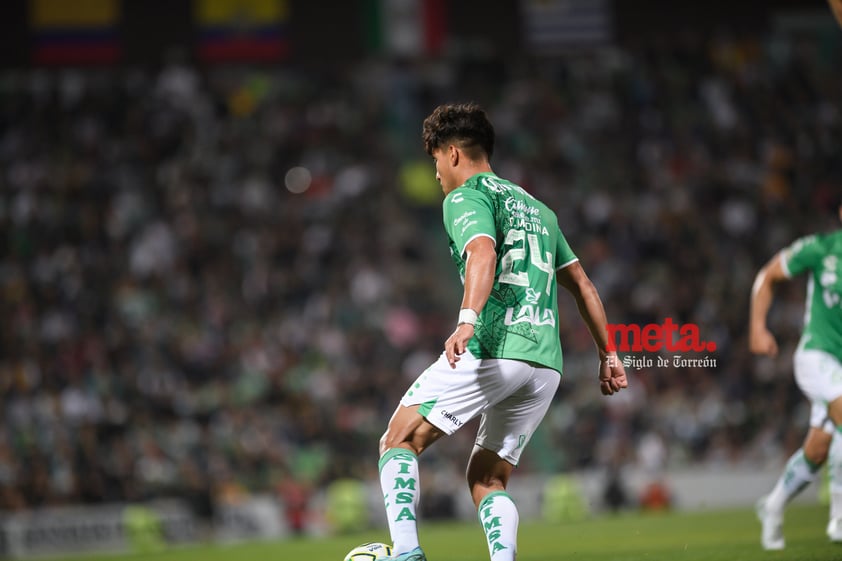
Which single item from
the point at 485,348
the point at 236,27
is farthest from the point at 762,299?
the point at 236,27

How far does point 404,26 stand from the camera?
66.5 ft

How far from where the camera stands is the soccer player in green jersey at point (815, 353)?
8.73 metres

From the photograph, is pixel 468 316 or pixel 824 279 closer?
pixel 468 316

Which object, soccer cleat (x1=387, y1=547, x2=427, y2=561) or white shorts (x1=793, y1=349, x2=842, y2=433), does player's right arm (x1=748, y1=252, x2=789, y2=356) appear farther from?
soccer cleat (x1=387, y1=547, x2=427, y2=561)

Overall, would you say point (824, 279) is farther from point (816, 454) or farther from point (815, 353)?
point (816, 454)

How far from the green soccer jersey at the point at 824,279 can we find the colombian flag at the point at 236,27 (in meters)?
13.1

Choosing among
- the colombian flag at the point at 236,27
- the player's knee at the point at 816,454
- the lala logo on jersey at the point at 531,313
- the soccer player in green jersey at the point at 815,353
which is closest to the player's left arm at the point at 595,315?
the lala logo on jersey at the point at 531,313

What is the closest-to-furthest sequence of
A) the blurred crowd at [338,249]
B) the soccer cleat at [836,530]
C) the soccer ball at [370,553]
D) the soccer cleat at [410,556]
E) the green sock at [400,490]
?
the soccer cleat at [410,556], the green sock at [400,490], the soccer ball at [370,553], the soccer cleat at [836,530], the blurred crowd at [338,249]

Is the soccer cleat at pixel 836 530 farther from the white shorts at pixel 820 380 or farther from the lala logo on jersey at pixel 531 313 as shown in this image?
the lala logo on jersey at pixel 531 313

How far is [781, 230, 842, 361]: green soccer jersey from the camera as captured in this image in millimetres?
8898

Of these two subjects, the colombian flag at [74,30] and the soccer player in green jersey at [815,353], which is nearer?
the soccer player in green jersey at [815,353]

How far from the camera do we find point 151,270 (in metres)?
22.1

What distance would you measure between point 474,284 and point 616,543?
6325mm

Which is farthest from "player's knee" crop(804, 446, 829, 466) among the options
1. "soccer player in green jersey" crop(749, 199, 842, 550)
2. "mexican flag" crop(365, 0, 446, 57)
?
"mexican flag" crop(365, 0, 446, 57)
